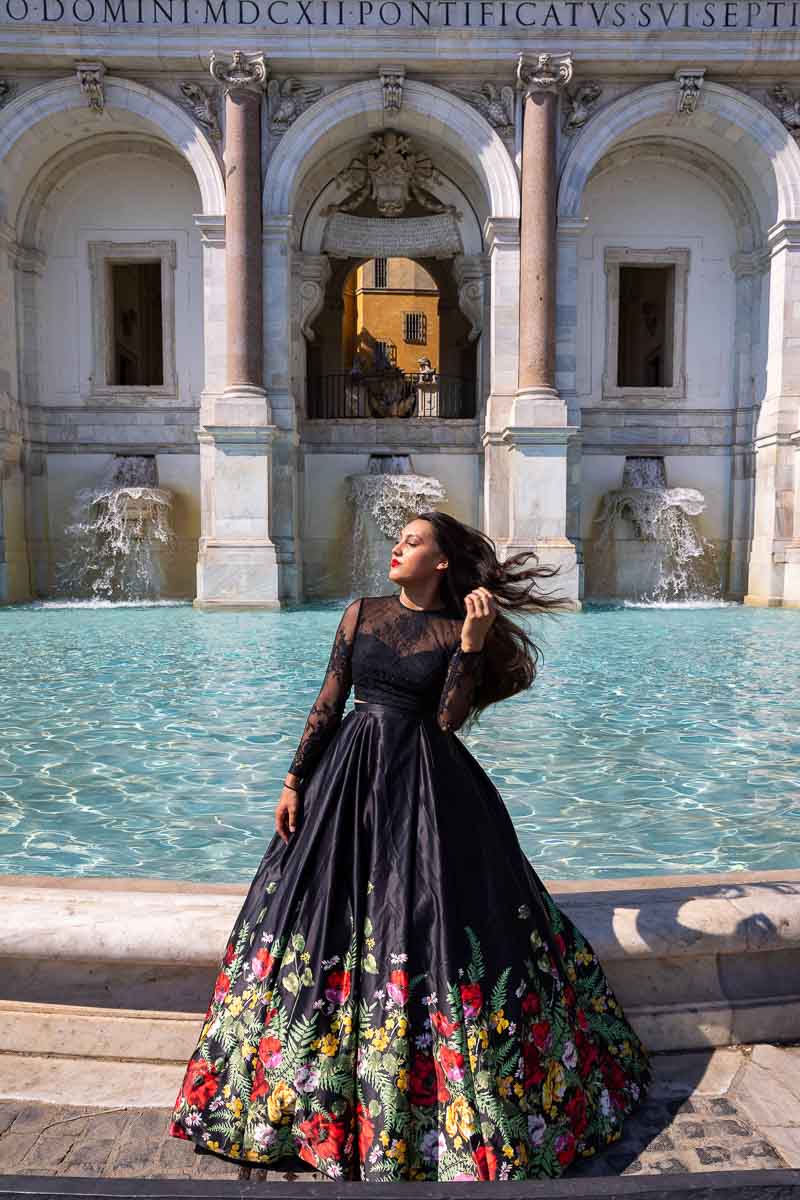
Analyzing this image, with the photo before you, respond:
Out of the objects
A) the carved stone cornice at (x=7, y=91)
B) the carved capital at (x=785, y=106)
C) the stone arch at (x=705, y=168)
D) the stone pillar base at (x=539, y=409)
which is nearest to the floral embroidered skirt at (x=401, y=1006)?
the stone pillar base at (x=539, y=409)

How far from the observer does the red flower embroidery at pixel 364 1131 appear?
6.49 feet

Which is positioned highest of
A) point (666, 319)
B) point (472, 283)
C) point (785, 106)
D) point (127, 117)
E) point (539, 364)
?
point (785, 106)

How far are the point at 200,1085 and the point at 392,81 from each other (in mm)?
15709

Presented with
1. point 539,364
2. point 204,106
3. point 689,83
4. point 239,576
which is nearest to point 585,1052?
point 239,576

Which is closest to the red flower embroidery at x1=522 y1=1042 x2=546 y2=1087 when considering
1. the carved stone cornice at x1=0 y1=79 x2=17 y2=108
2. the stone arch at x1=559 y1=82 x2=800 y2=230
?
the stone arch at x1=559 y1=82 x2=800 y2=230

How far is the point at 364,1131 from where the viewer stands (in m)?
1.99

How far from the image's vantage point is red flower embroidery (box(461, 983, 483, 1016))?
2000 mm

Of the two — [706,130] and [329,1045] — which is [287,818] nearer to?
[329,1045]

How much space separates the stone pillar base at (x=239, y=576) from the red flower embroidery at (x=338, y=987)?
1276 cm

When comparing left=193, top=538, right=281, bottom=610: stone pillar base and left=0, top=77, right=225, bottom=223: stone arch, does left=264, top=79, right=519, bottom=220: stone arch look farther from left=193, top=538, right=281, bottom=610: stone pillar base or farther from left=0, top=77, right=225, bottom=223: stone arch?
left=193, top=538, right=281, bottom=610: stone pillar base

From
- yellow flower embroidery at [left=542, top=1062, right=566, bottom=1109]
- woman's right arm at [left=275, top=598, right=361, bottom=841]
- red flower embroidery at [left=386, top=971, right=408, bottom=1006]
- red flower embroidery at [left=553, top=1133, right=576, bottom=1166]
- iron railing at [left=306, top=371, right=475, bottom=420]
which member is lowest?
red flower embroidery at [left=553, top=1133, right=576, bottom=1166]

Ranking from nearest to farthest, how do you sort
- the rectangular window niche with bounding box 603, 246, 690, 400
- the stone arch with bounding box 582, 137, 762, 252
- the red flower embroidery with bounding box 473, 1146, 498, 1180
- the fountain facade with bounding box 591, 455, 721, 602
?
the red flower embroidery with bounding box 473, 1146, 498, 1180 → the stone arch with bounding box 582, 137, 762, 252 → the fountain facade with bounding box 591, 455, 721, 602 → the rectangular window niche with bounding box 603, 246, 690, 400

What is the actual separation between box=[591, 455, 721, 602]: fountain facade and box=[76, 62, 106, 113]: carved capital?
10.9 meters

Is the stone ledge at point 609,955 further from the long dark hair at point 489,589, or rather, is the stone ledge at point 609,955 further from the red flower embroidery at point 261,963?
the long dark hair at point 489,589
